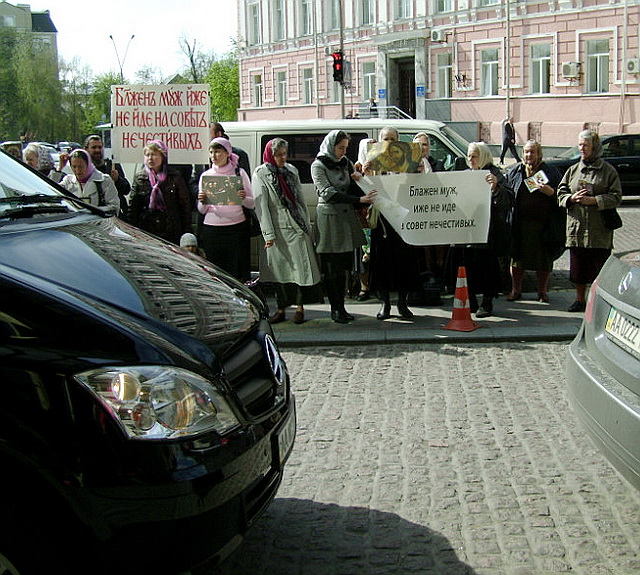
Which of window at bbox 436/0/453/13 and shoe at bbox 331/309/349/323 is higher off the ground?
window at bbox 436/0/453/13

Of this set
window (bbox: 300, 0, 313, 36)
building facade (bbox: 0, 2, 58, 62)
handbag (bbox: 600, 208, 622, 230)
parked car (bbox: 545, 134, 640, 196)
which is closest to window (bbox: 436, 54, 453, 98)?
window (bbox: 300, 0, 313, 36)

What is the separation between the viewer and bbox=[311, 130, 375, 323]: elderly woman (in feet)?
28.3

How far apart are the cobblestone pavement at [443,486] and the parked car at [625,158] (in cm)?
1561

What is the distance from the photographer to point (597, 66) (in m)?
36.4

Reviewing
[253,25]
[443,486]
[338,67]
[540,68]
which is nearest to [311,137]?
[443,486]

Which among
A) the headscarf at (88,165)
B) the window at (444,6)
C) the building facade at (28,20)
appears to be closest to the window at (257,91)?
the window at (444,6)

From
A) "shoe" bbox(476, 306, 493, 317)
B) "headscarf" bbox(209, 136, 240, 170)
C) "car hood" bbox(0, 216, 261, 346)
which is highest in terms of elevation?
"headscarf" bbox(209, 136, 240, 170)

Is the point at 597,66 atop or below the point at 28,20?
below

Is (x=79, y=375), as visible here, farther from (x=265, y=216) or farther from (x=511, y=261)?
(x=511, y=261)

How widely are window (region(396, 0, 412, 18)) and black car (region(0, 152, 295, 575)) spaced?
145 ft

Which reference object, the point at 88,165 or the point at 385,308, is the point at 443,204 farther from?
the point at 88,165

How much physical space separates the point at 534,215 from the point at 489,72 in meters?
33.0

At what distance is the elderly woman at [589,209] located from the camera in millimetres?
9039

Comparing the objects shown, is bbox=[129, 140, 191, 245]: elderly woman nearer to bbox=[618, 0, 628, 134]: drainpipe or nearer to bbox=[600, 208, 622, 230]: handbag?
bbox=[600, 208, 622, 230]: handbag
